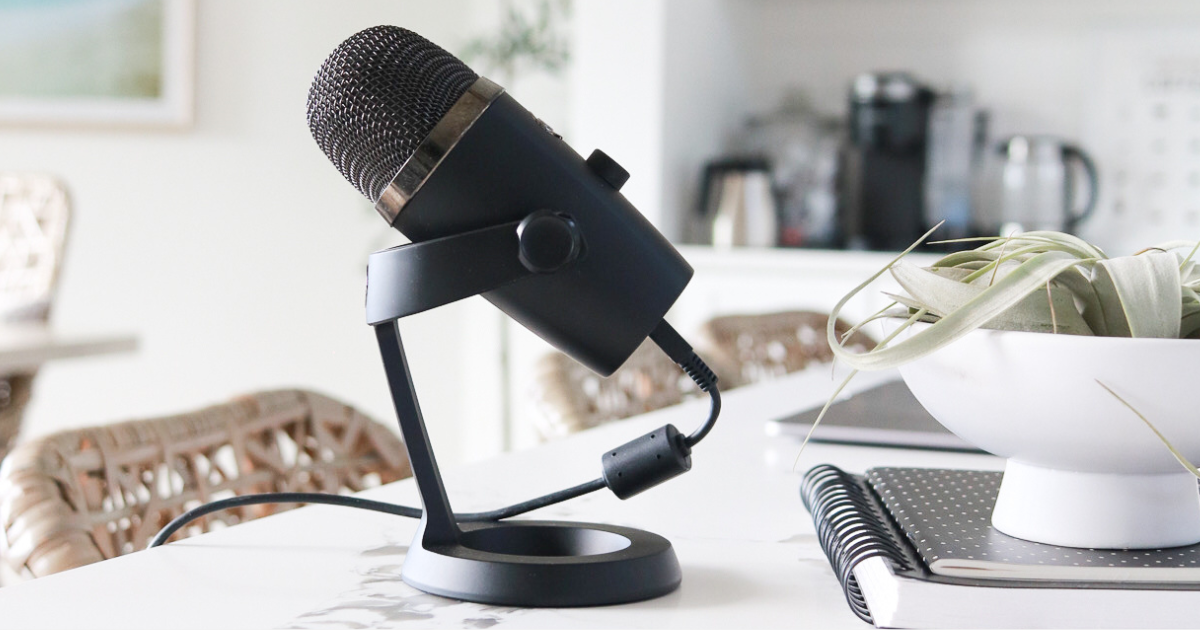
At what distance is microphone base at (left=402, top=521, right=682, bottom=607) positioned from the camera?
1.68ft

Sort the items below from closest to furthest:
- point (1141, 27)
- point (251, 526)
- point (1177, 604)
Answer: point (1177, 604) → point (251, 526) → point (1141, 27)

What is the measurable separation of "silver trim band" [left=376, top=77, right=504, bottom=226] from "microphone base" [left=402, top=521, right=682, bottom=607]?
0.54 ft

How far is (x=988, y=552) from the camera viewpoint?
0.51 metres

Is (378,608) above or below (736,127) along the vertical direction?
below

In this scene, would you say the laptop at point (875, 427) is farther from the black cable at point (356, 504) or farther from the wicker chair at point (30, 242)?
the wicker chair at point (30, 242)

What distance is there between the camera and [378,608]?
0.51 metres

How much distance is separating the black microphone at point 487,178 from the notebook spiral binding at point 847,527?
0.13m

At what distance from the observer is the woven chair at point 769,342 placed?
1.64 m

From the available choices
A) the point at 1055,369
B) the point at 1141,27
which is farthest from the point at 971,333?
the point at 1141,27

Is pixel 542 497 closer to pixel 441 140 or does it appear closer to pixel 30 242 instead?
pixel 441 140

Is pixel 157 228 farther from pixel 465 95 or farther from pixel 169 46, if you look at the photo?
pixel 465 95

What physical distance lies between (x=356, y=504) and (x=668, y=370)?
76cm

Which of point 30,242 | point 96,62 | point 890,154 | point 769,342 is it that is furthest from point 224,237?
point 769,342

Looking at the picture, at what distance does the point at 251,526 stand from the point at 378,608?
0.18 m
